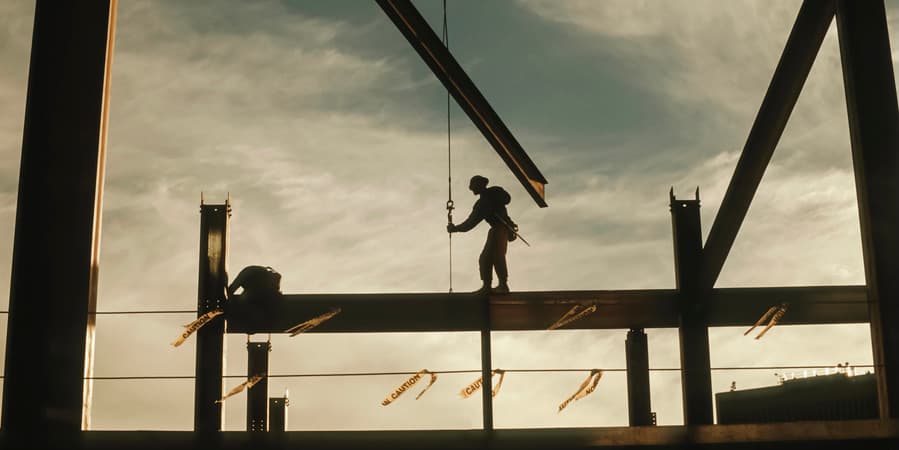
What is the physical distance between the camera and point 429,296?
15.6 m

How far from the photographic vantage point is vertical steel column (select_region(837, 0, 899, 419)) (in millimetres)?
11602

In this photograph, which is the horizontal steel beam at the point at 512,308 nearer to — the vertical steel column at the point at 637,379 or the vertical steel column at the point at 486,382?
the vertical steel column at the point at 637,379

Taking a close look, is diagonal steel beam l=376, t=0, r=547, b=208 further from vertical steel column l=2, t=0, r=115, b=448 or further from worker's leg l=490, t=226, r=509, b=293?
vertical steel column l=2, t=0, r=115, b=448

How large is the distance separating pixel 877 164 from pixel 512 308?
5.74m

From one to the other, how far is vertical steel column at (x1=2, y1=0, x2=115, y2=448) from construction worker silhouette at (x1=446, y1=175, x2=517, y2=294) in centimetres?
638

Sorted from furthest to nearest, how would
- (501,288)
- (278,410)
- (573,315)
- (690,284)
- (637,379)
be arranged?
(278,410), (637,379), (573,315), (690,284), (501,288)

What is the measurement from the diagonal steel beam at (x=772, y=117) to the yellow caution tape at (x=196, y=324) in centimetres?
692

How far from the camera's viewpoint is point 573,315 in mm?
16484

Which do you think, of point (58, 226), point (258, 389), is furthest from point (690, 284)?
point (58, 226)

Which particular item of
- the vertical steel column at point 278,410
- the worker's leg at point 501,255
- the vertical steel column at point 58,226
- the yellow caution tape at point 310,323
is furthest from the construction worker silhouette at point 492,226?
the vertical steel column at point 278,410

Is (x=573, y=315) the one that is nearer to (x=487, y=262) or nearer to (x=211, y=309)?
(x=487, y=262)

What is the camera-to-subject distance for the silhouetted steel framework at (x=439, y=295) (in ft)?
Answer: 31.2

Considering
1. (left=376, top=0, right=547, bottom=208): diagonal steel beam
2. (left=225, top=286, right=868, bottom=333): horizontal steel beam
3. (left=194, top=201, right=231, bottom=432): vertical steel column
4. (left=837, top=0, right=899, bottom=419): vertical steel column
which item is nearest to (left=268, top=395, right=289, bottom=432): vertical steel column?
(left=225, top=286, right=868, bottom=333): horizontal steel beam

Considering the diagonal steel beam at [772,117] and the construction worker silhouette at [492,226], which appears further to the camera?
the construction worker silhouette at [492,226]
